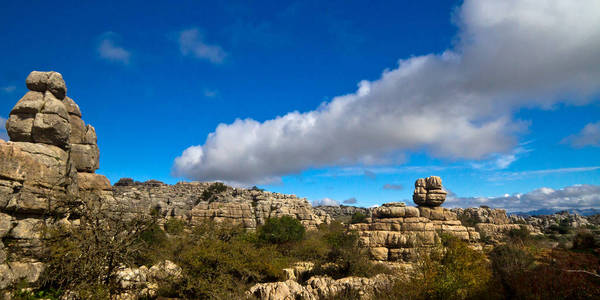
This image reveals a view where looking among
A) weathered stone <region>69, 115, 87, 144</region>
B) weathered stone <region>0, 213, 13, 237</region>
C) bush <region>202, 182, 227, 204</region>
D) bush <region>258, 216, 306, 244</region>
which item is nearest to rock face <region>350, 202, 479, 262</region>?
bush <region>258, 216, 306, 244</region>

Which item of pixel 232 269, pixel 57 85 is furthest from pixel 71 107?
pixel 232 269

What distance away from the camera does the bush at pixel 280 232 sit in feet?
108

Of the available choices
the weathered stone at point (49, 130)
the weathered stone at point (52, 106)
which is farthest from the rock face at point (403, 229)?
the weathered stone at point (52, 106)

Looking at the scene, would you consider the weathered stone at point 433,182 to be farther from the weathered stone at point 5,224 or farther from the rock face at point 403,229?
the weathered stone at point 5,224

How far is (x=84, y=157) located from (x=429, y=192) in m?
31.4

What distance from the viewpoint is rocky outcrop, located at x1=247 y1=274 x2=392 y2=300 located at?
14914 millimetres

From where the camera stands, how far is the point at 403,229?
93.2 ft

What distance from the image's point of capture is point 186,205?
6044 centimetres

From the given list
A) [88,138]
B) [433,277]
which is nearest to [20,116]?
[88,138]

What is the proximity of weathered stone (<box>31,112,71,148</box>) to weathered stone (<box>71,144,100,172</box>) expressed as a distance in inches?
112

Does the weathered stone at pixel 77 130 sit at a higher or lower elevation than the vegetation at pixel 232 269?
higher

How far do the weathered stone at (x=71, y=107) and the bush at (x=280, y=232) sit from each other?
19859mm

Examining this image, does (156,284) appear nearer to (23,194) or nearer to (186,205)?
(23,194)

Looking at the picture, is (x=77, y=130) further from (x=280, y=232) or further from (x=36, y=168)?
(x=280, y=232)
